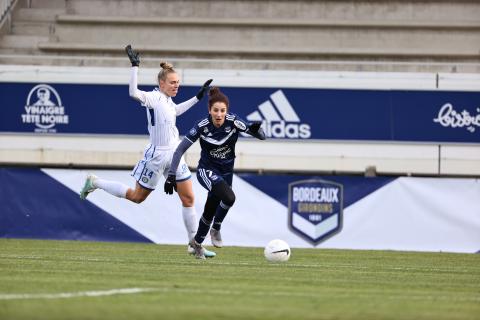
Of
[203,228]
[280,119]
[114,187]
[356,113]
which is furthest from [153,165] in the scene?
[356,113]

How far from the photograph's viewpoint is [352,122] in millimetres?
21016

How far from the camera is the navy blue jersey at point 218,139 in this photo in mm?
12633

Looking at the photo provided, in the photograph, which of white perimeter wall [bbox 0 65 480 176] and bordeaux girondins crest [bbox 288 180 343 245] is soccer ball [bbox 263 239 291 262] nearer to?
bordeaux girondins crest [bbox 288 180 343 245]

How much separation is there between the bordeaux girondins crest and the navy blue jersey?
17.1ft

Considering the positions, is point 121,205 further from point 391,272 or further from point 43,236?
point 391,272

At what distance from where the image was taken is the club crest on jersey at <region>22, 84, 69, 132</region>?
70.0ft

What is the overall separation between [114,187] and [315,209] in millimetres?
5277

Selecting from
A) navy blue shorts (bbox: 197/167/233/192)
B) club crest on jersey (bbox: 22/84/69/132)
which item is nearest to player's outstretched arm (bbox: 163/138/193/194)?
navy blue shorts (bbox: 197/167/233/192)

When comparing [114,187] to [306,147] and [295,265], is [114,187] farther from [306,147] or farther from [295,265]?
[306,147]

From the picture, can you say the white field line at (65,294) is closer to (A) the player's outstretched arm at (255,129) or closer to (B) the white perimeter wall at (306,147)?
(A) the player's outstretched arm at (255,129)

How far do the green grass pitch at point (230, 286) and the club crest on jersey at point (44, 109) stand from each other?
285 inches

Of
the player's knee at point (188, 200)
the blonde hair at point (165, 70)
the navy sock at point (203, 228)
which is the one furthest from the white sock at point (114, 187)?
the blonde hair at point (165, 70)

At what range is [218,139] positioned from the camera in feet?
42.2

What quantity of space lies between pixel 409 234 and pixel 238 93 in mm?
4806
